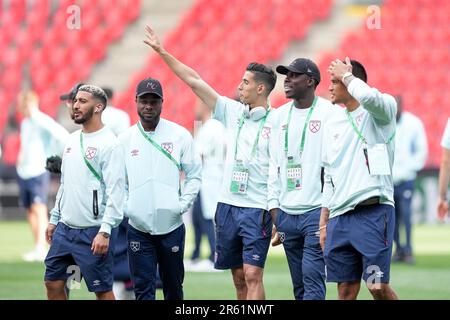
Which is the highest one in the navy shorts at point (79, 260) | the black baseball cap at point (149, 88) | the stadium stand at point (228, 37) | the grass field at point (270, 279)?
the stadium stand at point (228, 37)

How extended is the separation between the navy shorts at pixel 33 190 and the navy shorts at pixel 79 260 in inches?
336

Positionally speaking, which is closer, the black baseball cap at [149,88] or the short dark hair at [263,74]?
the black baseball cap at [149,88]

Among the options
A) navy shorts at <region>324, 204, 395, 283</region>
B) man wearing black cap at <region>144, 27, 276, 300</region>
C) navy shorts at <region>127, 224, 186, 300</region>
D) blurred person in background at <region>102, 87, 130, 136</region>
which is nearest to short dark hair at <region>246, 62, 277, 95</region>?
man wearing black cap at <region>144, 27, 276, 300</region>

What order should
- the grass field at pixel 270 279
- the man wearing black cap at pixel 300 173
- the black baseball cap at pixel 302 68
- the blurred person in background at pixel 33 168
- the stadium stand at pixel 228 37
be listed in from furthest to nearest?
the stadium stand at pixel 228 37
the blurred person in background at pixel 33 168
the grass field at pixel 270 279
the black baseball cap at pixel 302 68
the man wearing black cap at pixel 300 173

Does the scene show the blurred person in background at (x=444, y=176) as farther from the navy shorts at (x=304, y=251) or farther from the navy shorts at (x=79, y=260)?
the navy shorts at (x=79, y=260)

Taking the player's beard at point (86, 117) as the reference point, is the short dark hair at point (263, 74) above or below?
above

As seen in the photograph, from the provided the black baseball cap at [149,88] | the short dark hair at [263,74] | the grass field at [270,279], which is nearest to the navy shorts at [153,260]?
the black baseball cap at [149,88]

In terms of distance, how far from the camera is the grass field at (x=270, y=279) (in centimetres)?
1361

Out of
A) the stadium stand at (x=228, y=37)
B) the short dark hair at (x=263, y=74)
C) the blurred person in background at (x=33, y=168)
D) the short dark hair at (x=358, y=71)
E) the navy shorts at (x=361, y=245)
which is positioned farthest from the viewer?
the stadium stand at (x=228, y=37)

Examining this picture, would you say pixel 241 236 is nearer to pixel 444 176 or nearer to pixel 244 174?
pixel 244 174

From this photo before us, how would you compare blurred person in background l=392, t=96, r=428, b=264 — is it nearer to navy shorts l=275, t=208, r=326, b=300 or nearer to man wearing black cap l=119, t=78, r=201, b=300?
navy shorts l=275, t=208, r=326, b=300

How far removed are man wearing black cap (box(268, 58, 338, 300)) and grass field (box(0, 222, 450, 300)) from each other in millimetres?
2890

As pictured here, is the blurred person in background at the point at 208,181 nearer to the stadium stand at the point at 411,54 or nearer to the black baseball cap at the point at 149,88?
the black baseball cap at the point at 149,88
